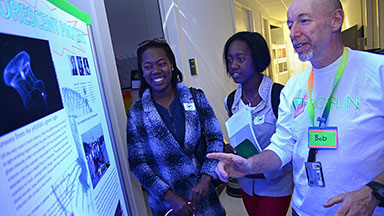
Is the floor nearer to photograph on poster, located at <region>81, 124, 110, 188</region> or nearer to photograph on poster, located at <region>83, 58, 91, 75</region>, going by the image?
photograph on poster, located at <region>81, 124, 110, 188</region>

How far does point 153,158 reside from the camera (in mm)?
1180

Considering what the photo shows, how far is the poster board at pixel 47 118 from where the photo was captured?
0.38 meters

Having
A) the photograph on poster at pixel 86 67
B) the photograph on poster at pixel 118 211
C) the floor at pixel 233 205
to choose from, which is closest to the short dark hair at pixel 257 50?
the photograph on poster at pixel 86 67

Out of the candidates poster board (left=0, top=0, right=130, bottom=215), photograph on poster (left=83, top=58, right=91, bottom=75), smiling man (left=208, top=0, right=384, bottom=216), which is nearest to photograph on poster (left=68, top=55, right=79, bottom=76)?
poster board (left=0, top=0, right=130, bottom=215)

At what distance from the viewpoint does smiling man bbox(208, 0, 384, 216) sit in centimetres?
79

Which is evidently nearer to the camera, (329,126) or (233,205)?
(329,126)

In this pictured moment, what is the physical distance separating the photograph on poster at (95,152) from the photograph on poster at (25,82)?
19 cm

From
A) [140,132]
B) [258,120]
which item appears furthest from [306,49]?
[140,132]

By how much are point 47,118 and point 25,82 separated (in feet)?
0.29

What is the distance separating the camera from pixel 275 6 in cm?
600

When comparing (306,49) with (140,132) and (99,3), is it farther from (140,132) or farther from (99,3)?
(99,3)

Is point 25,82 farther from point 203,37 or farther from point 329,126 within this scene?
point 203,37

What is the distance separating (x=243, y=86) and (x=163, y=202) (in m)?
0.84

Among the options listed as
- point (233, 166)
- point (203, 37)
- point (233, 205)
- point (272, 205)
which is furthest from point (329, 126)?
point (203, 37)
